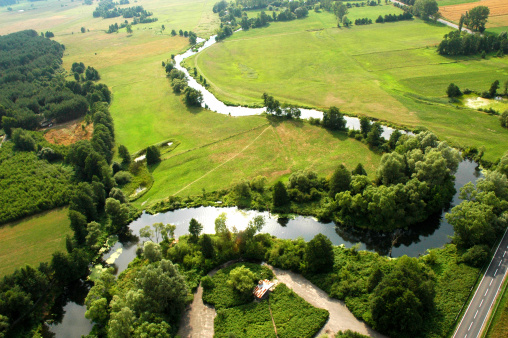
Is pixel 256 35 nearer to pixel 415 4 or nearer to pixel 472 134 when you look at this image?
→ pixel 415 4

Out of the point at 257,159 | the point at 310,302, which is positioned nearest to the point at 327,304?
the point at 310,302

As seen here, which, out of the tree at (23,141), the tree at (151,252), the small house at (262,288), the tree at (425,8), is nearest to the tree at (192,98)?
the tree at (23,141)

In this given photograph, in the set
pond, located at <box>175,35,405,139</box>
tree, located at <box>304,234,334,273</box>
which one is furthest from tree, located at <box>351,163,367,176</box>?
pond, located at <box>175,35,405,139</box>

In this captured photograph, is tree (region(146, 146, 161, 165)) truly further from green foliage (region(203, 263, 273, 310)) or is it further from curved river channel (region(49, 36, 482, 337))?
green foliage (region(203, 263, 273, 310))

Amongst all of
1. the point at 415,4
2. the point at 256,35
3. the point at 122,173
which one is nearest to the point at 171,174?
the point at 122,173

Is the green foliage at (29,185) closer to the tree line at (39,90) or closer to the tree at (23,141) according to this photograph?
the tree at (23,141)

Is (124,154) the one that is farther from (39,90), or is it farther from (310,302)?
(39,90)

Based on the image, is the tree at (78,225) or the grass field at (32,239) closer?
the grass field at (32,239)
